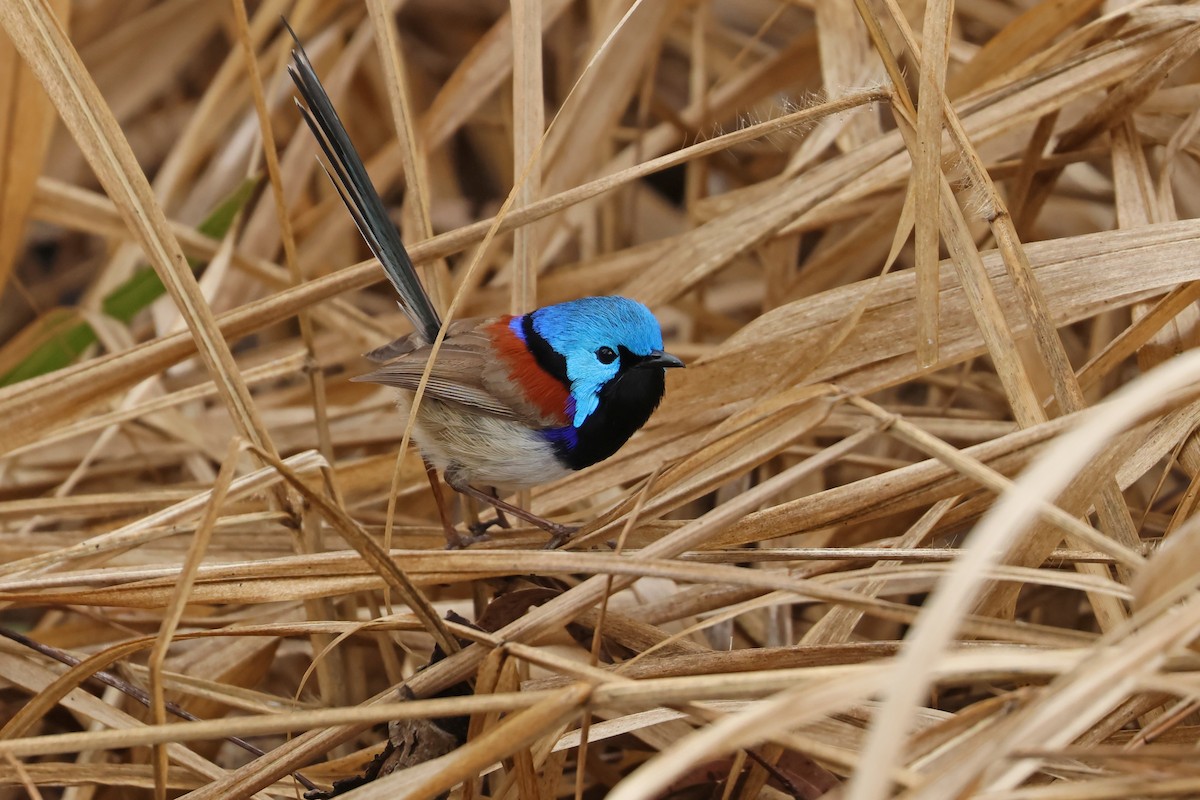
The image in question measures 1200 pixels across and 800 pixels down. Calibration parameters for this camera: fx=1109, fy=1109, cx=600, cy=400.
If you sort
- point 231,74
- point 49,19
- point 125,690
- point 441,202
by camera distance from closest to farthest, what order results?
point 49,19, point 125,690, point 231,74, point 441,202

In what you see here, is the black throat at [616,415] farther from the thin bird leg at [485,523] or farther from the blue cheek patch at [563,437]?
the thin bird leg at [485,523]

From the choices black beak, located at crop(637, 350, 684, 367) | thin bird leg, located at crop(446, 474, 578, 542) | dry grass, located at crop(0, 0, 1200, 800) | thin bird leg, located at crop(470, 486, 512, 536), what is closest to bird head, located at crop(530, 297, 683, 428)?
black beak, located at crop(637, 350, 684, 367)

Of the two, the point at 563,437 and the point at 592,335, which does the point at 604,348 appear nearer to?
the point at 592,335

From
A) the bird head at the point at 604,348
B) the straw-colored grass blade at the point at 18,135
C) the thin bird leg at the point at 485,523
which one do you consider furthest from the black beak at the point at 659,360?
the straw-colored grass blade at the point at 18,135

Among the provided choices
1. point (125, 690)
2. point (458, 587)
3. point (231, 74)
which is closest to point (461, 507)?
point (458, 587)

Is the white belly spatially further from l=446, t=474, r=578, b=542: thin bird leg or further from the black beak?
the black beak

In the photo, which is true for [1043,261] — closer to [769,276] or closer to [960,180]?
[960,180]
